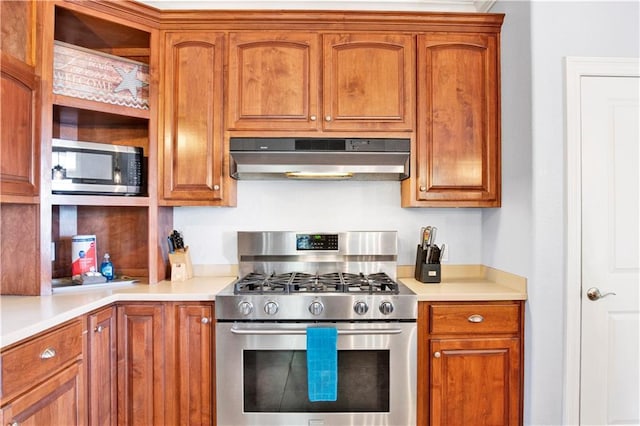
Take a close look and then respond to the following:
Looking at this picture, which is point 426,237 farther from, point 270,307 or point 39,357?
point 39,357

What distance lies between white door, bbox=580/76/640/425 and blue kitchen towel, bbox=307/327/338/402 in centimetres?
126

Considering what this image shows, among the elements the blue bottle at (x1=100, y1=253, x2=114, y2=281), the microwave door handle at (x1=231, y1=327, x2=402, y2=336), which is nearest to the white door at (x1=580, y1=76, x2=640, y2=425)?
the microwave door handle at (x1=231, y1=327, x2=402, y2=336)

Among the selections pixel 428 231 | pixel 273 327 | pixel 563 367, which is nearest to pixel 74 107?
pixel 273 327

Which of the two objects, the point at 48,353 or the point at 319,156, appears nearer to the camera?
the point at 48,353

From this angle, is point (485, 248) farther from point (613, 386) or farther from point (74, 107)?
point (74, 107)

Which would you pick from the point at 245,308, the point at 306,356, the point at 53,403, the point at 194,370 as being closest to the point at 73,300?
the point at 53,403

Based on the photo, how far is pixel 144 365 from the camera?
1854 mm

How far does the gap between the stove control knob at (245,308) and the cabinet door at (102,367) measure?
0.64 metres

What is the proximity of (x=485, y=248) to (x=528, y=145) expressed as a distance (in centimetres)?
79

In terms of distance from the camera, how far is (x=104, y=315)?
1767 mm

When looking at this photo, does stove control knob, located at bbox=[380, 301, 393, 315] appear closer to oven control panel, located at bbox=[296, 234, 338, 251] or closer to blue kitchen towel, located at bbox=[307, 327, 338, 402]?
blue kitchen towel, located at bbox=[307, 327, 338, 402]

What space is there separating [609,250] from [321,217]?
159cm

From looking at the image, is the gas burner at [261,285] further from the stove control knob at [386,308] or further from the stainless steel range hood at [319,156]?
the stainless steel range hood at [319,156]

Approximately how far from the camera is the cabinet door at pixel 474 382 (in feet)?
6.13
